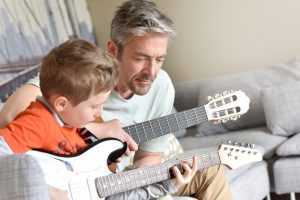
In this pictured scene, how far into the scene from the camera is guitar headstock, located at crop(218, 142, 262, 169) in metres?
1.90

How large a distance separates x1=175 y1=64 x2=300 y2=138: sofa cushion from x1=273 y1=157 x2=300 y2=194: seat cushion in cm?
47

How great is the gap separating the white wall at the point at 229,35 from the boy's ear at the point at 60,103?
189 centimetres

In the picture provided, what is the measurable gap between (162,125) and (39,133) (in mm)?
575

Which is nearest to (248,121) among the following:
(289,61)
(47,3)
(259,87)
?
(259,87)

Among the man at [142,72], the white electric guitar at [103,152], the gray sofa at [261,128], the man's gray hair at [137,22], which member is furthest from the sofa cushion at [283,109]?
the man's gray hair at [137,22]

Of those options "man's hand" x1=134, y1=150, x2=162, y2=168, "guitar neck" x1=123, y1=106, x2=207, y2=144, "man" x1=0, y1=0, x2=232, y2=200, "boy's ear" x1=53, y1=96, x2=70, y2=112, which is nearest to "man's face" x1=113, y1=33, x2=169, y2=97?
"man" x1=0, y1=0, x2=232, y2=200

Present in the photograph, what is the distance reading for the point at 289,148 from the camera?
2.42m

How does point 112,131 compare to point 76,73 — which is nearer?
point 76,73

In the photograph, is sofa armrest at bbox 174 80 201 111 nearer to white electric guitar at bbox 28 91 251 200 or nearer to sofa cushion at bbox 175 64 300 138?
sofa cushion at bbox 175 64 300 138

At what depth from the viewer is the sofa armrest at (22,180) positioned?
119 centimetres

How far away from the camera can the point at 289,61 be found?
2.99 metres

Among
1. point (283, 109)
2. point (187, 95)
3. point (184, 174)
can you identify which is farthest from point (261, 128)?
point (184, 174)

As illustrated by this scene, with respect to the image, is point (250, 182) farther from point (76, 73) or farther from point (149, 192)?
point (76, 73)

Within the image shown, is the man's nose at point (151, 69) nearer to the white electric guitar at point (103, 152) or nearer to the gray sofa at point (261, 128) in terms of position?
the white electric guitar at point (103, 152)
